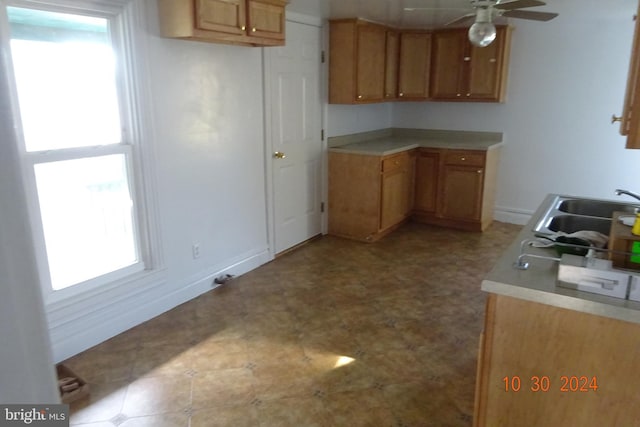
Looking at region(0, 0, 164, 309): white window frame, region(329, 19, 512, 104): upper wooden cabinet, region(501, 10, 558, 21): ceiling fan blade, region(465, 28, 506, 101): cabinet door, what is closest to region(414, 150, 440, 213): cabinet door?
region(329, 19, 512, 104): upper wooden cabinet

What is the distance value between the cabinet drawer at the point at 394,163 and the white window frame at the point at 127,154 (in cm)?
242

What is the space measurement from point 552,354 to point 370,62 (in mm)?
3768

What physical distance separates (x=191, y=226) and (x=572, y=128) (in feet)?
13.6

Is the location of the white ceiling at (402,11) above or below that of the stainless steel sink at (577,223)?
above

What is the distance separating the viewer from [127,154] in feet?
9.34

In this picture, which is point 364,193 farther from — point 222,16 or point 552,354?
point 552,354

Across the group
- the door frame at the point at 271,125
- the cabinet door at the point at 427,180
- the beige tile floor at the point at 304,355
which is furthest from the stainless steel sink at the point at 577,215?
the cabinet door at the point at 427,180

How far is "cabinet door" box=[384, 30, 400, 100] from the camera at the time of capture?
16.3ft

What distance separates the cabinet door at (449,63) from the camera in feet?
16.4

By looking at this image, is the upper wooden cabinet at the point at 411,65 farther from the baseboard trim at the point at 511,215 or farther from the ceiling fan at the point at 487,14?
the ceiling fan at the point at 487,14

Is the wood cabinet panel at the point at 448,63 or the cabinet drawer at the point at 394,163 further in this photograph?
the wood cabinet panel at the point at 448,63

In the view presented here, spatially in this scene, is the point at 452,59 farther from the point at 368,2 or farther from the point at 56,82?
the point at 56,82

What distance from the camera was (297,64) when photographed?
4191mm
